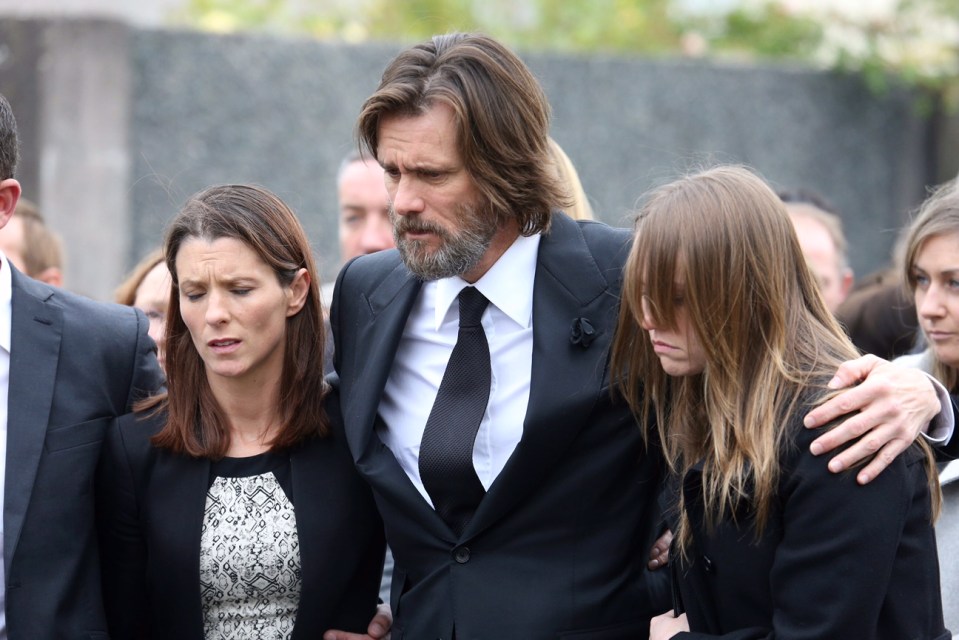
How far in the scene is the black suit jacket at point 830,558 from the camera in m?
2.59

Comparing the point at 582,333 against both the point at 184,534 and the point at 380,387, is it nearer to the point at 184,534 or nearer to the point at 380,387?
the point at 380,387

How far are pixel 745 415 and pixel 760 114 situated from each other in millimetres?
6463

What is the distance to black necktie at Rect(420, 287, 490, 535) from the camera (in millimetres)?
3152

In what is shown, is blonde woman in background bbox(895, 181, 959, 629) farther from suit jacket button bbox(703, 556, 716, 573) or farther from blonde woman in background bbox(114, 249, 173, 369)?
blonde woman in background bbox(114, 249, 173, 369)

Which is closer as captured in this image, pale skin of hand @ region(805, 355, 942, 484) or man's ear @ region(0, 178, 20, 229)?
pale skin of hand @ region(805, 355, 942, 484)

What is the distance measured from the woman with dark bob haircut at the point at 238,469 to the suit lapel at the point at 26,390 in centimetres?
24

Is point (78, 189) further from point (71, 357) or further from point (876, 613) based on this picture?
point (876, 613)

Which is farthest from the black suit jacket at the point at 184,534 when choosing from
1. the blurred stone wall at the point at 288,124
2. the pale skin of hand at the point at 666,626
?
the blurred stone wall at the point at 288,124

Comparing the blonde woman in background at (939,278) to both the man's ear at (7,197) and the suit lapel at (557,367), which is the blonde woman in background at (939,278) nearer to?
the suit lapel at (557,367)

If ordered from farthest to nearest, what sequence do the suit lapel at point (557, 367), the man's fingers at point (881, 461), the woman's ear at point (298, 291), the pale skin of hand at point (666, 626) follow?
the woman's ear at point (298, 291)
the suit lapel at point (557, 367)
the pale skin of hand at point (666, 626)
the man's fingers at point (881, 461)

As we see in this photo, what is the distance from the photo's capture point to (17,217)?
4.92 meters

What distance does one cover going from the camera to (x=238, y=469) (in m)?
3.40

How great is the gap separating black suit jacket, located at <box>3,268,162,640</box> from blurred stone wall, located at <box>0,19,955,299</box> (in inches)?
88.0

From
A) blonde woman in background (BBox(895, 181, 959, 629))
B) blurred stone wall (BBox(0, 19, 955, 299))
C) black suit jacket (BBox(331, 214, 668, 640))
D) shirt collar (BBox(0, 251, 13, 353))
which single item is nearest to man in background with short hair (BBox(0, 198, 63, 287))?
blurred stone wall (BBox(0, 19, 955, 299))
